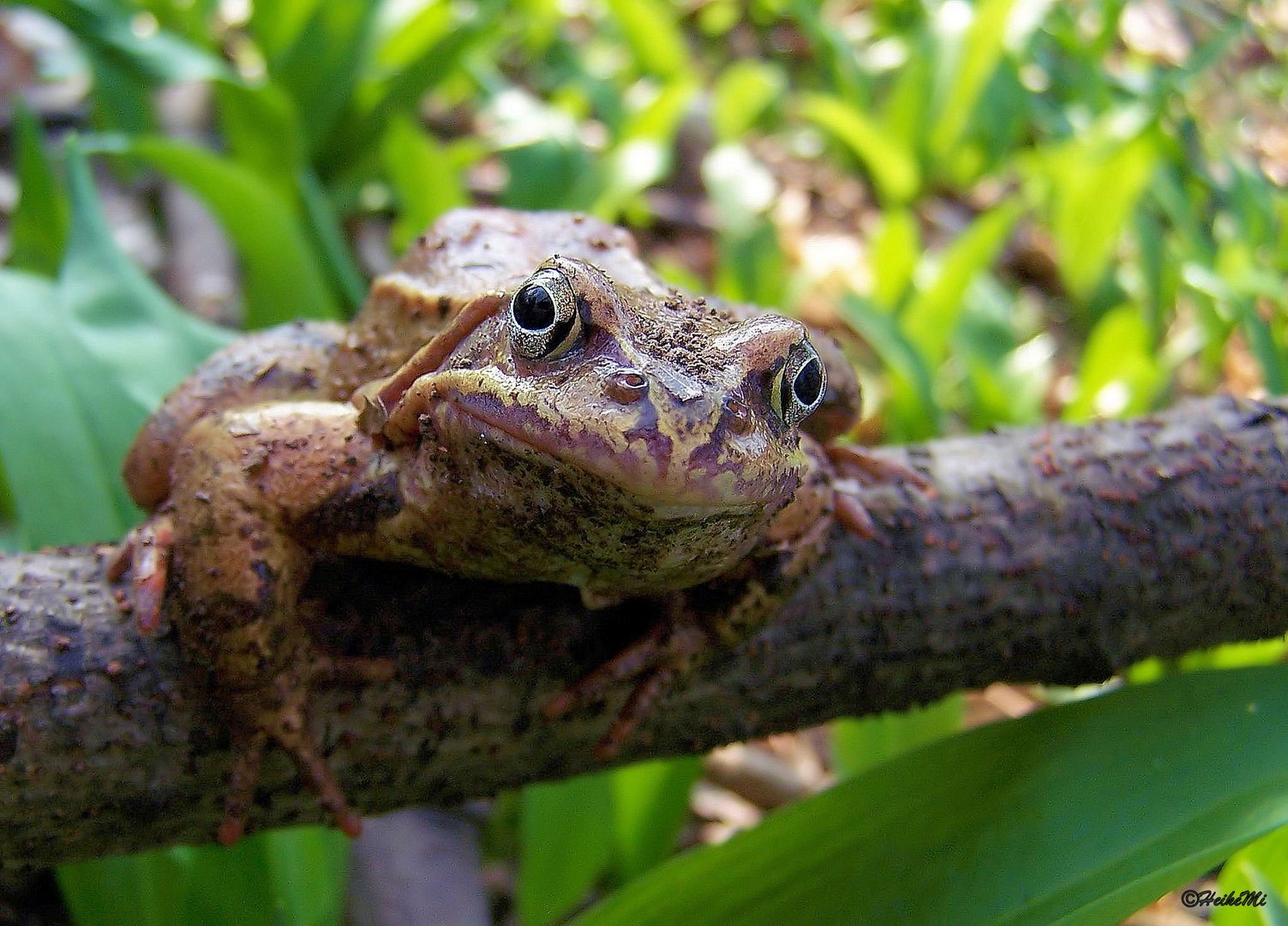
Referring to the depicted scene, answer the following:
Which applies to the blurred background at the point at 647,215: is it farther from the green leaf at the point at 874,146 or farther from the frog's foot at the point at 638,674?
the frog's foot at the point at 638,674

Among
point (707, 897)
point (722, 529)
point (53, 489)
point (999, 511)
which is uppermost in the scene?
point (53, 489)

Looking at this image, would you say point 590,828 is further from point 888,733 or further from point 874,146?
point 874,146

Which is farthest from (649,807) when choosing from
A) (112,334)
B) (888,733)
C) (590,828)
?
(112,334)

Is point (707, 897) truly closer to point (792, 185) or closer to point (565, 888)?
point (565, 888)

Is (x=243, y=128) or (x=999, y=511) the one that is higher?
(x=243, y=128)

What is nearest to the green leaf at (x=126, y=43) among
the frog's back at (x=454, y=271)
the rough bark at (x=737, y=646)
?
the frog's back at (x=454, y=271)

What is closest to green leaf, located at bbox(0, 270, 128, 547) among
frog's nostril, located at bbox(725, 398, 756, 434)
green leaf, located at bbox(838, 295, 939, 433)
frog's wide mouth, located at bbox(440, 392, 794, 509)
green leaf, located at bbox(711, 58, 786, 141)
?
frog's wide mouth, located at bbox(440, 392, 794, 509)

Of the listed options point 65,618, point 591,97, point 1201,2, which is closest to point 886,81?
point 591,97
